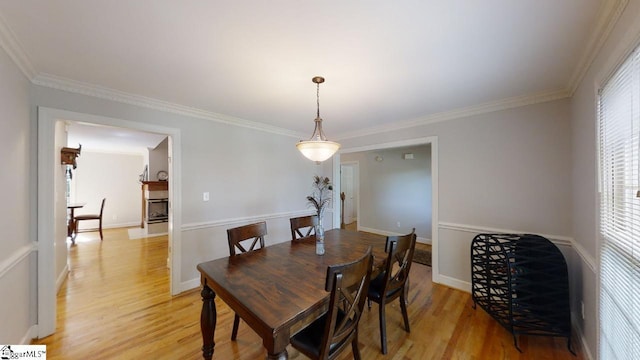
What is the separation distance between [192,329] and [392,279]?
192cm

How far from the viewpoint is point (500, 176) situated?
2.66 metres

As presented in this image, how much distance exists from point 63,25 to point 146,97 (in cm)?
121

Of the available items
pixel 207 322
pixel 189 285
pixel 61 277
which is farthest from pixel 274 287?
pixel 61 277

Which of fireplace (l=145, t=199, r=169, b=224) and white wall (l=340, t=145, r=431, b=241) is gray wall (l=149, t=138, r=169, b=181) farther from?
white wall (l=340, t=145, r=431, b=241)

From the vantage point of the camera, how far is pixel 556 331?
1.88 m

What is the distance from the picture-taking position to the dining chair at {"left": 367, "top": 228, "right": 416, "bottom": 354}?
1806 millimetres

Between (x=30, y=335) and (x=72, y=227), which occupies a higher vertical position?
(x=72, y=227)

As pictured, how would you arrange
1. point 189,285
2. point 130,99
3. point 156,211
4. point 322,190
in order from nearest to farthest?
point 130,99 → point 189,285 → point 322,190 → point 156,211

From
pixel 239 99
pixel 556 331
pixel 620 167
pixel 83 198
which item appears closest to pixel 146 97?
pixel 239 99

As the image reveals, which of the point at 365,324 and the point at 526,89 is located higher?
the point at 526,89

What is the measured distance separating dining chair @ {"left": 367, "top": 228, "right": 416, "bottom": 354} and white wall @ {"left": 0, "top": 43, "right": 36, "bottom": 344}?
2615 mm

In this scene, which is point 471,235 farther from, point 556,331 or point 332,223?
point 332,223

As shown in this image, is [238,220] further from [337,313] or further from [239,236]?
[337,313]

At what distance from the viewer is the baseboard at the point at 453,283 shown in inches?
113
